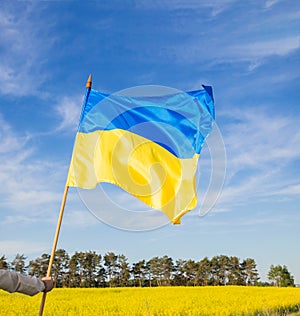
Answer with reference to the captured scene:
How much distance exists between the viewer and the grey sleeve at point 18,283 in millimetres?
2814

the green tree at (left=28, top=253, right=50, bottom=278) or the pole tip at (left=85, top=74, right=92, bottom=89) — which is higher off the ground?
the green tree at (left=28, top=253, right=50, bottom=278)

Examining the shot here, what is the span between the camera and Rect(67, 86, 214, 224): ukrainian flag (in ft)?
15.9

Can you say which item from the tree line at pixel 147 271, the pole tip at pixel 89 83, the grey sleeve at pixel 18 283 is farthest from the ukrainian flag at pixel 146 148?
the tree line at pixel 147 271

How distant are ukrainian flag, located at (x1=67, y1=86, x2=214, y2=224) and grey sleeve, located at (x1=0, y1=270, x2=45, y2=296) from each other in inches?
62.6

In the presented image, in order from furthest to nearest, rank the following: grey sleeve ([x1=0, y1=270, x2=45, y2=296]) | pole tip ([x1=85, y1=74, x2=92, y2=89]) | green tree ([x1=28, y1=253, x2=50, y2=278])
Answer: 1. green tree ([x1=28, y1=253, x2=50, y2=278])
2. pole tip ([x1=85, y1=74, x2=92, y2=89])
3. grey sleeve ([x1=0, y1=270, x2=45, y2=296])

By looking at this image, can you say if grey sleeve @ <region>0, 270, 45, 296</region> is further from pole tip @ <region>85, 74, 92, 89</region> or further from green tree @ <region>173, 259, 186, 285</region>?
green tree @ <region>173, 259, 186, 285</region>

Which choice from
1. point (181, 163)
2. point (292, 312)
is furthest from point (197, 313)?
point (181, 163)

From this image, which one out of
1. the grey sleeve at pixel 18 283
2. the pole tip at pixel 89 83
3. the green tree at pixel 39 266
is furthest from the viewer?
the green tree at pixel 39 266

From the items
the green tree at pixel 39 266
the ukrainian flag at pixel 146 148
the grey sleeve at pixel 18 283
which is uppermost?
the green tree at pixel 39 266

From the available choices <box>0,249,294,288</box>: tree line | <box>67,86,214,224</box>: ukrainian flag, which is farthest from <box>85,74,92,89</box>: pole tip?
<box>0,249,294,288</box>: tree line

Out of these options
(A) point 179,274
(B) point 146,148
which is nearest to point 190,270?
(A) point 179,274

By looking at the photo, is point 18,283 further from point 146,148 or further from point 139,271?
point 139,271

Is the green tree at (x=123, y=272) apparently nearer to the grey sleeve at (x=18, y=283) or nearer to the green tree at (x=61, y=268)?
the green tree at (x=61, y=268)

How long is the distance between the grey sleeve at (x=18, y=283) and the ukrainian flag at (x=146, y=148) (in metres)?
1.59
